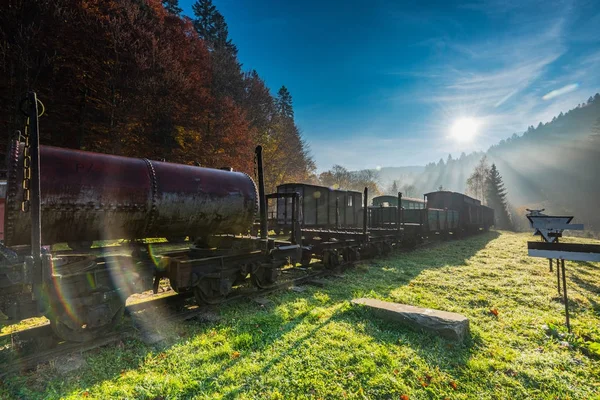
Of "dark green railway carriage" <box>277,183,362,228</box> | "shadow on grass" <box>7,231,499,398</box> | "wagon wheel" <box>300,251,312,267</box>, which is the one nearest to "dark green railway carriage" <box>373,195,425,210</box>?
"dark green railway carriage" <box>277,183,362,228</box>

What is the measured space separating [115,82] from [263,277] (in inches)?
579

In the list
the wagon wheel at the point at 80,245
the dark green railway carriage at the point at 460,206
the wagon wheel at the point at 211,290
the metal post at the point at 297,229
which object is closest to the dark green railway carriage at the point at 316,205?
the metal post at the point at 297,229

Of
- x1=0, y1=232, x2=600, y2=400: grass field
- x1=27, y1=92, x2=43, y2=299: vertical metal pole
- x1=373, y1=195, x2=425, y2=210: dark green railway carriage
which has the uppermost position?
x1=373, y1=195, x2=425, y2=210: dark green railway carriage

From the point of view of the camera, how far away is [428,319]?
5188 millimetres

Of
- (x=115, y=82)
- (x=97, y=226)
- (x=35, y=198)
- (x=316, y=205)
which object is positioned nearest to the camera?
A: (x=35, y=198)

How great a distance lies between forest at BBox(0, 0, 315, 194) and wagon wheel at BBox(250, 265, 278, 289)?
1322 cm

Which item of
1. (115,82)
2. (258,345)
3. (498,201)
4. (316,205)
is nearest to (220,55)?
(115,82)

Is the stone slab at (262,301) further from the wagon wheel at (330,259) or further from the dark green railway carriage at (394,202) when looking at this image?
the dark green railway carriage at (394,202)

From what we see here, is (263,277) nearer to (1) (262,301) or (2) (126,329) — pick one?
(1) (262,301)

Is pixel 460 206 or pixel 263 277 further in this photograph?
pixel 460 206

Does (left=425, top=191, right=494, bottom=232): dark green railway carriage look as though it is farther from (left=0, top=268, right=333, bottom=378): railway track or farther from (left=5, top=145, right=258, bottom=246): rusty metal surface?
(left=0, top=268, right=333, bottom=378): railway track

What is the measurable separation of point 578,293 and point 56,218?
12.1 metres

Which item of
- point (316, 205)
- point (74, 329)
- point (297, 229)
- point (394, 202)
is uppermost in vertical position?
point (394, 202)

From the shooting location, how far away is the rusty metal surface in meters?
4.49
